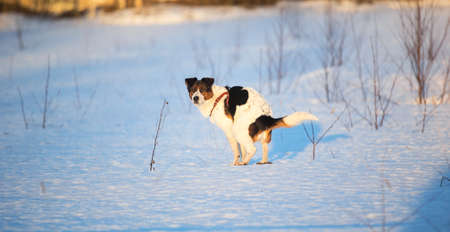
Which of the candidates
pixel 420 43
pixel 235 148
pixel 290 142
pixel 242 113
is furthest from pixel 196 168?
pixel 420 43

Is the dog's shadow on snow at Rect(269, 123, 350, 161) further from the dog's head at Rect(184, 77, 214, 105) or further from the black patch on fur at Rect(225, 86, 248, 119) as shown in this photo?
the dog's head at Rect(184, 77, 214, 105)

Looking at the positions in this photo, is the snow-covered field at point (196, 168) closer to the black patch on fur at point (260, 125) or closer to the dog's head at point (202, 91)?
the black patch on fur at point (260, 125)

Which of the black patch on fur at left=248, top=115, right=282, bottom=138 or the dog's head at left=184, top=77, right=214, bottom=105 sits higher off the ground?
the dog's head at left=184, top=77, right=214, bottom=105

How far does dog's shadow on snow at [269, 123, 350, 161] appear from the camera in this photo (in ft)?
15.4

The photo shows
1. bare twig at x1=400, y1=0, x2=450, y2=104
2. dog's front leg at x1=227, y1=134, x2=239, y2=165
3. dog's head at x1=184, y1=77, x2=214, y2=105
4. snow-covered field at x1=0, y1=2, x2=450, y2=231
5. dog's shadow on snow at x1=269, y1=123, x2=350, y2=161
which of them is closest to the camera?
snow-covered field at x1=0, y1=2, x2=450, y2=231

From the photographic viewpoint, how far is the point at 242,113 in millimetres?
3979

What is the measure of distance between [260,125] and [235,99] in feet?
1.35

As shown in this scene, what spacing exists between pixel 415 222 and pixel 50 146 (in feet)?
15.6

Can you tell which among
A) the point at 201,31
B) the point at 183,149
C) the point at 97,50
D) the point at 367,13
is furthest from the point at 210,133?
the point at 367,13

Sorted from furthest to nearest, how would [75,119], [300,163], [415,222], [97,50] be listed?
[97,50]
[75,119]
[300,163]
[415,222]

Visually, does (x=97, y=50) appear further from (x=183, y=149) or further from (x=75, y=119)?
(x=183, y=149)

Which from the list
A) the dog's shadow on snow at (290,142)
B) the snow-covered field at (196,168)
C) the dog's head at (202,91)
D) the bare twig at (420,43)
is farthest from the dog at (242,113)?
the bare twig at (420,43)

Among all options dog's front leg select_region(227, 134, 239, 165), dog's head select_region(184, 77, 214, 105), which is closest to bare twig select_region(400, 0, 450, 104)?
dog's front leg select_region(227, 134, 239, 165)

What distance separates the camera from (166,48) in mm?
15656
